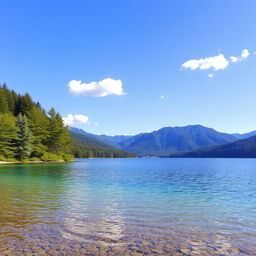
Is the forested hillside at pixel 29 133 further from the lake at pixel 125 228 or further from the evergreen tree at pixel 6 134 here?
the lake at pixel 125 228

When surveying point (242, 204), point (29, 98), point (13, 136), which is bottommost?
point (242, 204)

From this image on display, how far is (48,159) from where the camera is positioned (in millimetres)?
99500

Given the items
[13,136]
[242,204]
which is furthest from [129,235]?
[13,136]

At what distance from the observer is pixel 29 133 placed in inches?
3420

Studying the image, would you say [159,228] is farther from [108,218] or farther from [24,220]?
[24,220]

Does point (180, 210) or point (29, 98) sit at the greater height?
point (29, 98)

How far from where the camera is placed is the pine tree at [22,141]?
8412 centimetres

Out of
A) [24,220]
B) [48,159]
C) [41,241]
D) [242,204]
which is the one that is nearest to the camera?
[41,241]

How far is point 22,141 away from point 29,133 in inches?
161

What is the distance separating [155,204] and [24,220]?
30.4 feet

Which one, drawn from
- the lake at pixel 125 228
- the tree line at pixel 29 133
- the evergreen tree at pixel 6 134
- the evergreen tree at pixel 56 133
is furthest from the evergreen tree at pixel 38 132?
the lake at pixel 125 228

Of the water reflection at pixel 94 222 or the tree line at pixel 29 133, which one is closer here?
the water reflection at pixel 94 222

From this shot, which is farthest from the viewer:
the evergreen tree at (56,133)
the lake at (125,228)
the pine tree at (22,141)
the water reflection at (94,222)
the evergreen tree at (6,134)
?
the evergreen tree at (56,133)

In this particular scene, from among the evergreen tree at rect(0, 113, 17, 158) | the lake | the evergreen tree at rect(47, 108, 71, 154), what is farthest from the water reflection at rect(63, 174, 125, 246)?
the evergreen tree at rect(47, 108, 71, 154)
